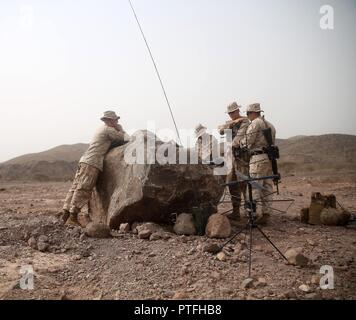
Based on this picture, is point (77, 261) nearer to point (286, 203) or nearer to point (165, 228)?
point (165, 228)

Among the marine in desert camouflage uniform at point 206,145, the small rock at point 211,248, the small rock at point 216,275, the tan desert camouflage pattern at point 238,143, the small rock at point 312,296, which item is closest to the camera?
the small rock at point 312,296

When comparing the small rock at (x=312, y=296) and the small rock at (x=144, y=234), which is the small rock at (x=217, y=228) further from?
the small rock at (x=312, y=296)

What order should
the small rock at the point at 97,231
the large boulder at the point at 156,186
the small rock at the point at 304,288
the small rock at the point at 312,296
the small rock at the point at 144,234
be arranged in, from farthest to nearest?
the large boulder at the point at 156,186 → the small rock at the point at 97,231 → the small rock at the point at 144,234 → the small rock at the point at 304,288 → the small rock at the point at 312,296

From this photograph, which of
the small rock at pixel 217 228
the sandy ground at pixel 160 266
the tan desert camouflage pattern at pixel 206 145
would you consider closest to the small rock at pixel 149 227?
the sandy ground at pixel 160 266

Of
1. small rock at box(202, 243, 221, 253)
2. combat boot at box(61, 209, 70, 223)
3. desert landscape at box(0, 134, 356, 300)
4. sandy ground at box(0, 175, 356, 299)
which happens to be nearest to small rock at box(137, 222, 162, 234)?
desert landscape at box(0, 134, 356, 300)

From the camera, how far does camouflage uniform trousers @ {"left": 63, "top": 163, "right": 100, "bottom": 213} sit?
7070mm

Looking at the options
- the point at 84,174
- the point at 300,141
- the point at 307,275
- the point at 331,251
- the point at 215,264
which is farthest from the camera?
the point at 300,141

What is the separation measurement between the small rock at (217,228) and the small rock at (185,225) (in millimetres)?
242

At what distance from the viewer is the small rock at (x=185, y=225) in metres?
6.02

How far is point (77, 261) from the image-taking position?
5.07m

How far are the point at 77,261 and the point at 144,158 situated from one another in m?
2.01

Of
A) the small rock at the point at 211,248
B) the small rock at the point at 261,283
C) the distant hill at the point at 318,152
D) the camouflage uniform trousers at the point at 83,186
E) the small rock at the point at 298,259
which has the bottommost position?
the small rock at the point at 261,283

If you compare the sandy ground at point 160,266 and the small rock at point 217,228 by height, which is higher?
the small rock at point 217,228
